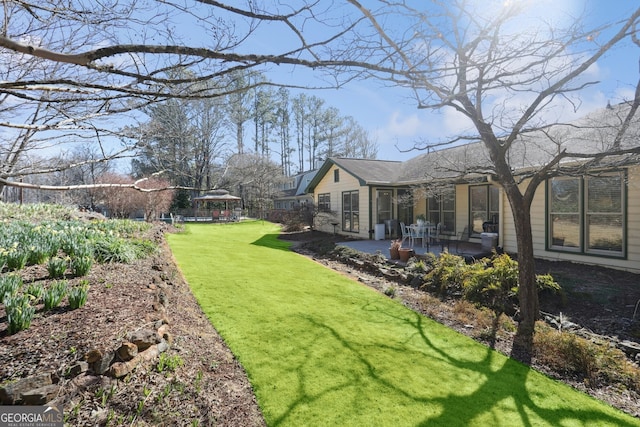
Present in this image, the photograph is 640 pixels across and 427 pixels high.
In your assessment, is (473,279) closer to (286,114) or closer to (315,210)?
(315,210)

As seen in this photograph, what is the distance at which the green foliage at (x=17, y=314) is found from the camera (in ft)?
9.41

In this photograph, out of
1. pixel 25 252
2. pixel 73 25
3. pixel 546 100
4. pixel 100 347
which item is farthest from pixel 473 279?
pixel 25 252

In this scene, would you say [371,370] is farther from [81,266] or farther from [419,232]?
[419,232]

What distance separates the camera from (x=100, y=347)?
277 centimetres

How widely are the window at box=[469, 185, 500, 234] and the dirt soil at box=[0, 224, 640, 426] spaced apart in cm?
555

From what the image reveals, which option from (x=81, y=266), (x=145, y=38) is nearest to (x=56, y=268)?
(x=81, y=266)

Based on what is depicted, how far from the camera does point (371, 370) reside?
3510 mm

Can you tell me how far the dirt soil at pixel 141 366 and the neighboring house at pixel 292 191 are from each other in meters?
23.6

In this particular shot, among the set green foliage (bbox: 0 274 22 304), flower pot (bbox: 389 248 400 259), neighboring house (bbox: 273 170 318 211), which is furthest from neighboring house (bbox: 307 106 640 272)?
neighboring house (bbox: 273 170 318 211)

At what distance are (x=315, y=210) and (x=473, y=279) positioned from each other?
1127cm

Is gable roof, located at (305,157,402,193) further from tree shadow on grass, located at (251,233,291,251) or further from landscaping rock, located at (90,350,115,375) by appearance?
landscaping rock, located at (90,350,115,375)

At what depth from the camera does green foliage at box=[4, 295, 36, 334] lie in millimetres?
2869

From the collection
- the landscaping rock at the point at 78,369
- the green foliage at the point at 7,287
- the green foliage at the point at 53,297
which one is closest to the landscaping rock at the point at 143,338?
the landscaping rock at the point at 78,369

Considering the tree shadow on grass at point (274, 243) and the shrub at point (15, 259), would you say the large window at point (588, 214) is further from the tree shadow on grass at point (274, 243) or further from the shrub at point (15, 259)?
the shrub at point (15, 259)
